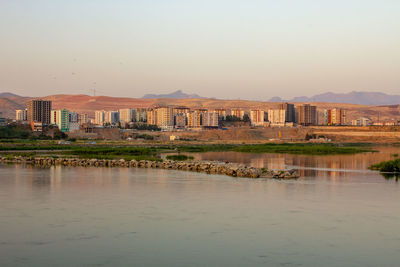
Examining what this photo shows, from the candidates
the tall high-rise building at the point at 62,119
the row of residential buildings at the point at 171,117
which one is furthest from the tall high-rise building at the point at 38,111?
the tall high-rise building at the point at 62,119

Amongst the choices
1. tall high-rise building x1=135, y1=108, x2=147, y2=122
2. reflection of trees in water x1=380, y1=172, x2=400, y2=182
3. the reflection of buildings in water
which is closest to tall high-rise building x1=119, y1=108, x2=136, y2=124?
tall high-rise building x1=135, y1=108, x2=147, y2=122

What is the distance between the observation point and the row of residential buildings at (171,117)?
431ft

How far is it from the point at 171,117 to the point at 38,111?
37.2m

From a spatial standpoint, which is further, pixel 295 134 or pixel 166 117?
pixel 166 117

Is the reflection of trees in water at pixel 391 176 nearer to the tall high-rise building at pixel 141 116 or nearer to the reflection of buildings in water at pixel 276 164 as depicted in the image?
the reflection of buildings in water at pixel 276 164

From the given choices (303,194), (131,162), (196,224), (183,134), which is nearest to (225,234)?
(196,224)

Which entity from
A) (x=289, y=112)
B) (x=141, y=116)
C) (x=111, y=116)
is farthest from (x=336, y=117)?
(x=111, y=116)

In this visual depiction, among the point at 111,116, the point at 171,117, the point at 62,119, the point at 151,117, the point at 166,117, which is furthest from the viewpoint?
the point at 111,116

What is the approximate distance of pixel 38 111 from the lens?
135250 mm

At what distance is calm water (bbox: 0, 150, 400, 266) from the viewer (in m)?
Answer: 10.5

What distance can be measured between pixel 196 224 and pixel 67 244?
146 inches

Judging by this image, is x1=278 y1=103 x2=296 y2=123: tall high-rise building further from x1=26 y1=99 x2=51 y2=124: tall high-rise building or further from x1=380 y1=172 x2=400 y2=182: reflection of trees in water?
x1=380 y1=172 x2=400 y2=182: reflection of trees in water

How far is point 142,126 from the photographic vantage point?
126625 mm

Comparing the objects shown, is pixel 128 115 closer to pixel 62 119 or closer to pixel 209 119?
pixel 209 119
